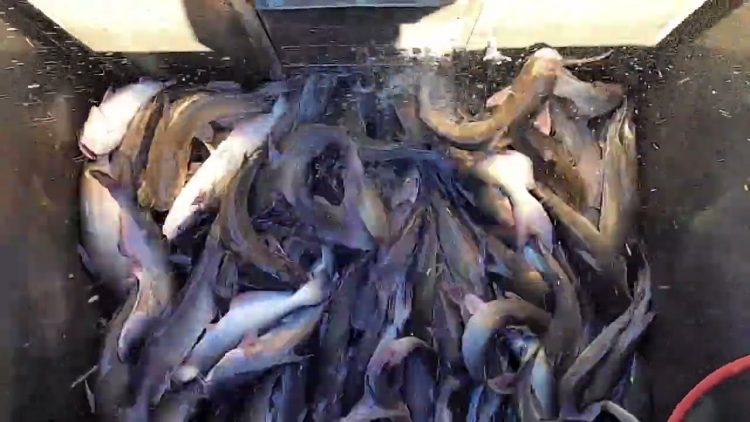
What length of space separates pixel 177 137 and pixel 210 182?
4.0 inches

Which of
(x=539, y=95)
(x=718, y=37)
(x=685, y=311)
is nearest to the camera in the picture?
(x=718, y=37)

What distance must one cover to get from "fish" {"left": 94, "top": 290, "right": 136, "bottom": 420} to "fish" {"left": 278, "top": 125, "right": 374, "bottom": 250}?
0.33 m

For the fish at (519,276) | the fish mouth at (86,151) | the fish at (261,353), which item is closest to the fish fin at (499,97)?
the fish at (519,276)

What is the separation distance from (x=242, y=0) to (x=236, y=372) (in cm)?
58

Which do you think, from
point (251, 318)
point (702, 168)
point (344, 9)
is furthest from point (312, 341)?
point (702, 168)

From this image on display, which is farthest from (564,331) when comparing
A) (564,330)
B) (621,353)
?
(621,353)

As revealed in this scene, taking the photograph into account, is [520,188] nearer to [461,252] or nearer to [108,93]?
[461,252]

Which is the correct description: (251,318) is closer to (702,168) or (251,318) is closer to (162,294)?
(162,294)

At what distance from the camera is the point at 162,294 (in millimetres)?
1360

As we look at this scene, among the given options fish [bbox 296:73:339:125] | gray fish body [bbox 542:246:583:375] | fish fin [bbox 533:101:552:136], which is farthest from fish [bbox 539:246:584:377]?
fish [bbox 296:73:339:125]

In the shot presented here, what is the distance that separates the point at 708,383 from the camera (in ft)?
3.83

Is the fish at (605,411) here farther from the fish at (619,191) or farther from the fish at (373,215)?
the fish at (373,215)

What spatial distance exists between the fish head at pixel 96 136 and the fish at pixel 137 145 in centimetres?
2

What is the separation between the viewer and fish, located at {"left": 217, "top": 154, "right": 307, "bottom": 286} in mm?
1335
